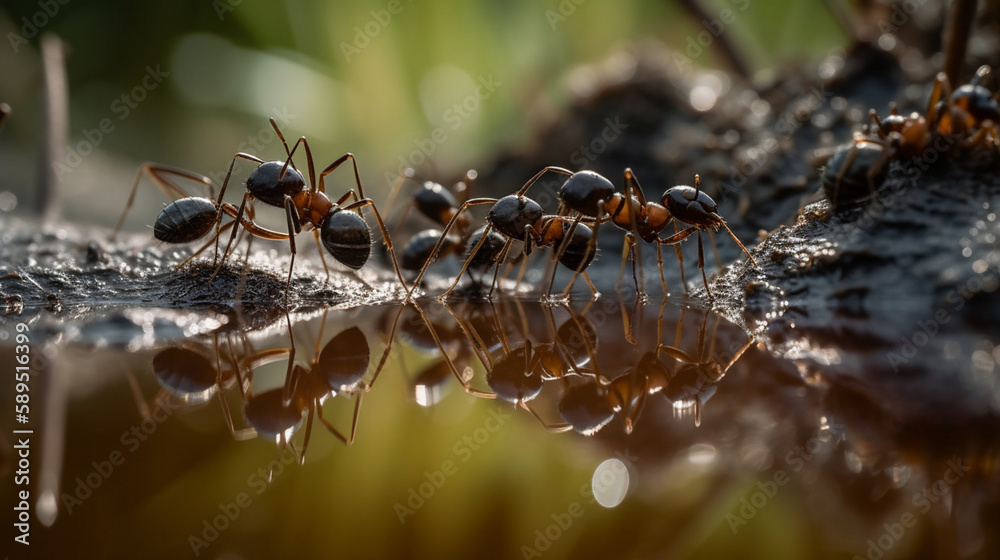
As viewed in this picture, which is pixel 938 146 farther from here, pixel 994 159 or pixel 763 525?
pixel 763 525

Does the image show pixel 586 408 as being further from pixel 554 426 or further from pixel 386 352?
pixel 386 352

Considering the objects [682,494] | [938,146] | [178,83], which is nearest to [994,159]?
[938,146]
